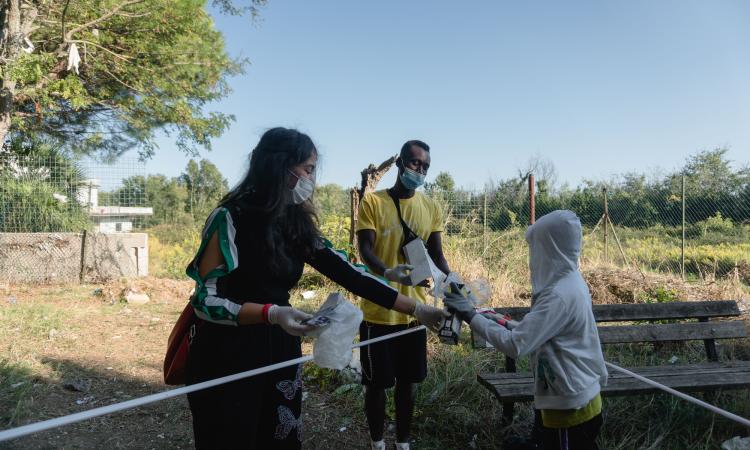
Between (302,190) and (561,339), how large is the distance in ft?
3.98

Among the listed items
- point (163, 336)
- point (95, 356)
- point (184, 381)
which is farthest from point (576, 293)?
point (163, 336)

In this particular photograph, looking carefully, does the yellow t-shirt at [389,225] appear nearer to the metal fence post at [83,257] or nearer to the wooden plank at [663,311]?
→ the wooden plank at [663,311]

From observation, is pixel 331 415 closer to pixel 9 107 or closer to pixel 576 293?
pixel 576 293

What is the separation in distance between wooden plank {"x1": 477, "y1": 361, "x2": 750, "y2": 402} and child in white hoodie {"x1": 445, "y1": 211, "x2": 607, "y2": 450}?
33.9 inches

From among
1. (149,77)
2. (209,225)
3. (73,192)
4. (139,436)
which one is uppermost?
(149,77)

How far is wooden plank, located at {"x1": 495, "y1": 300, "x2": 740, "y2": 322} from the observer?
3.90 metres

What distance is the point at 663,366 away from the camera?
3.59 meters

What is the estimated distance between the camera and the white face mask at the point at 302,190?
204 centimetres

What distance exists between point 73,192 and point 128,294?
136 inches

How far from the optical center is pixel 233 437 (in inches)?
65.5

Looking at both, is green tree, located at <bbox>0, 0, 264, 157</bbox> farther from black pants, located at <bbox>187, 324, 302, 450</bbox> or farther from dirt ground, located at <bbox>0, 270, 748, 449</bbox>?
black pants, located at <bbox>187, 324, 302, 450</bbox>

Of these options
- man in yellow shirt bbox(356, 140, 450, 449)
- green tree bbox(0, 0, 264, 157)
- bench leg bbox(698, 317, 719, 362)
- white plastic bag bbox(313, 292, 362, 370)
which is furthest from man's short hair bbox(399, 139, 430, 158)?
green tree bbox(0, 0, 264, 157)

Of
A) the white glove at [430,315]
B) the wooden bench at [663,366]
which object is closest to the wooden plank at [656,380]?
the wooden bench at [663,366]

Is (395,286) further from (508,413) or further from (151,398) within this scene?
(151,398)
